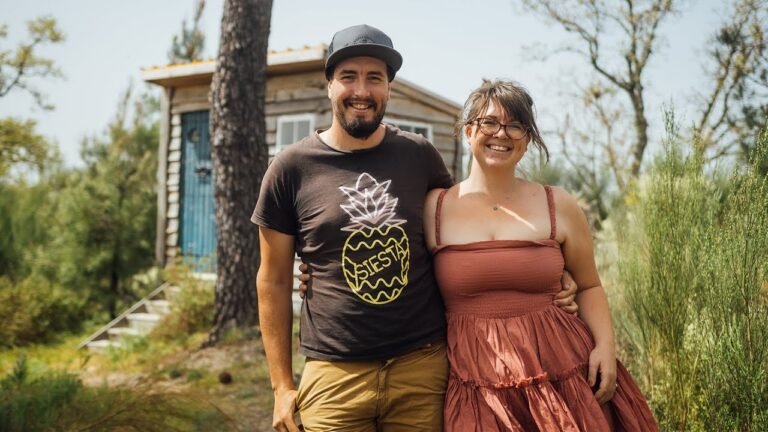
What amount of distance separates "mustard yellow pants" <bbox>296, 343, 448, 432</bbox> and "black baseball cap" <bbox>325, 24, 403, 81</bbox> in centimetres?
107

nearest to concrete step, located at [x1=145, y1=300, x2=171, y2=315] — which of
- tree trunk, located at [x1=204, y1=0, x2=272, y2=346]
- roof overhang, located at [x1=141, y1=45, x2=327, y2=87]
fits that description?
tree trunk, located at [x1=204, y1=0, x2=272, y2=346]

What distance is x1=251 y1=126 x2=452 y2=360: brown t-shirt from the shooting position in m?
2.13

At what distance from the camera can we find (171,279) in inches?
354

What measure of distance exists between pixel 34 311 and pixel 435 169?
869 centimetres

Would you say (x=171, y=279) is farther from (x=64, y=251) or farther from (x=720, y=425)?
(x=720, y=425)

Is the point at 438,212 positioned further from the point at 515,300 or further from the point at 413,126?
the point at 413,126

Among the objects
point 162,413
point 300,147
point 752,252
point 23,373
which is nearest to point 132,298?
point 23,373

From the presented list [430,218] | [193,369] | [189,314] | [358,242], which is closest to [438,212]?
[430,218]

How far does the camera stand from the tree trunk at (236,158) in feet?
20.5

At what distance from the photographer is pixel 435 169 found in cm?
243

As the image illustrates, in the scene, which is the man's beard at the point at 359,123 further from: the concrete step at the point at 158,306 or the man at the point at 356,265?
the concrete step at the point at 158,306

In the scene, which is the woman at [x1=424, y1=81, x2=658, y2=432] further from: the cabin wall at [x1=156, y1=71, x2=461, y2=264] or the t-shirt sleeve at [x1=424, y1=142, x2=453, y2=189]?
the cabin wall at [x1=156, y1=71, x2=461, y2=264]

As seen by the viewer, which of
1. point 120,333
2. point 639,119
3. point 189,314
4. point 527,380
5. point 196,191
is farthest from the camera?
point 639,119

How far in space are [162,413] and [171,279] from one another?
595cm
